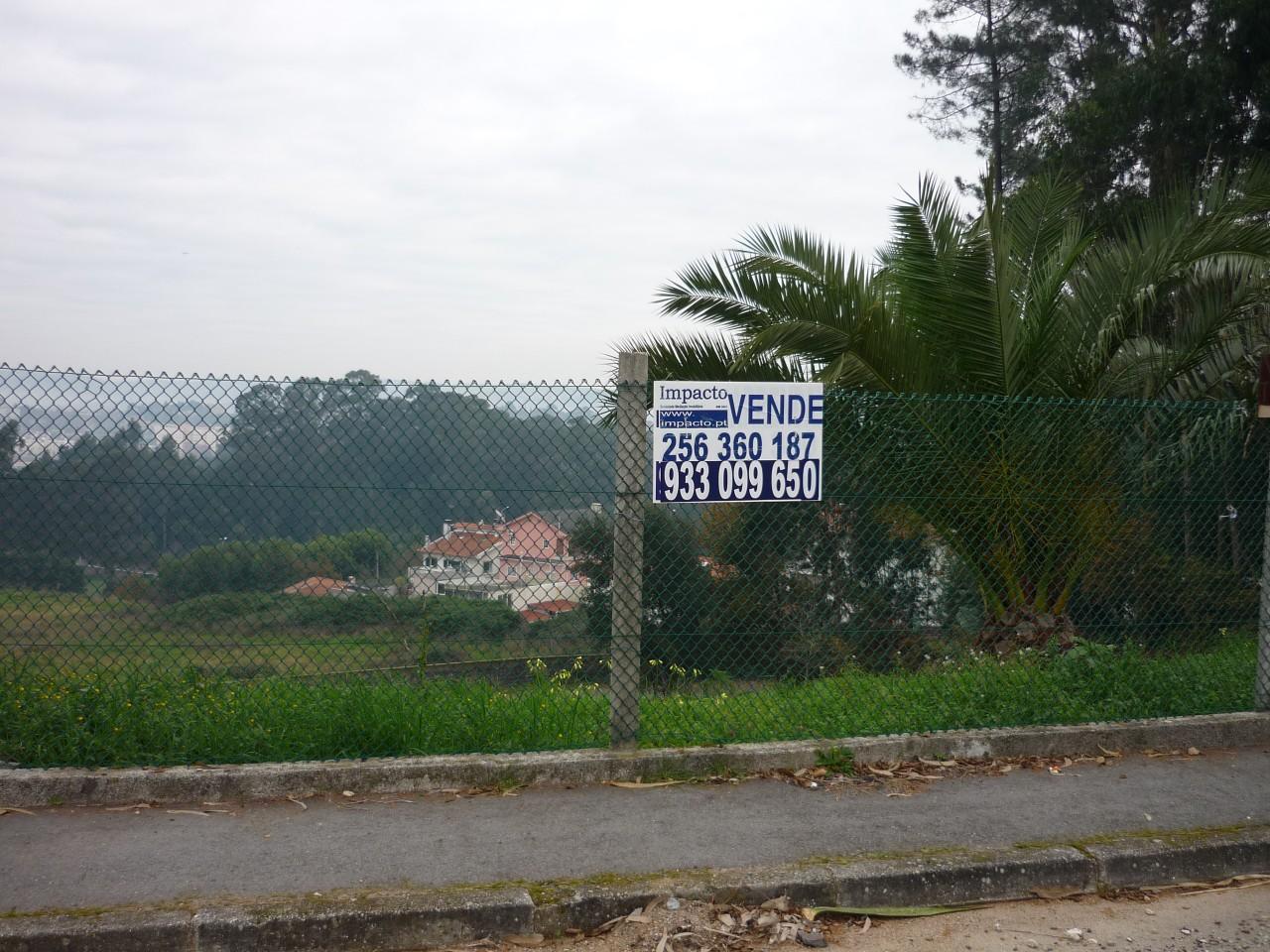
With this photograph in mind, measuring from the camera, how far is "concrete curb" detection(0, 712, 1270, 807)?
4.52m

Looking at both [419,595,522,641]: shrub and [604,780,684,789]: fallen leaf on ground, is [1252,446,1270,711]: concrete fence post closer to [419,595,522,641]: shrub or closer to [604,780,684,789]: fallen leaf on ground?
[604,780,684,789]: fallen leaf on ground

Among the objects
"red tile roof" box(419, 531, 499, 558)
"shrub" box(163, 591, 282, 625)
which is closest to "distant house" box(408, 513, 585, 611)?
"red tile roof" box(419, 531, 499, 558)

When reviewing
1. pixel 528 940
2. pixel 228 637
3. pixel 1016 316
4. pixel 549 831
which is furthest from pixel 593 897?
pixel 1016 316

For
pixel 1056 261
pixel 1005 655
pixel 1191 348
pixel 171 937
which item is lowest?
pixel 171 937

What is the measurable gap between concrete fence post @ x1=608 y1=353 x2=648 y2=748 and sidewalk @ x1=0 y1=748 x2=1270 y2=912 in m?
0.66

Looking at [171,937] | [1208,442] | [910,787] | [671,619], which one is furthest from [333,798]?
[1208,442]

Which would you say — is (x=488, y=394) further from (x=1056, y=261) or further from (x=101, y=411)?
(x=1056, y=261)

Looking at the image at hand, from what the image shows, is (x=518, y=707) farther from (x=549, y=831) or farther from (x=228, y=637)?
(x=228, y=637)

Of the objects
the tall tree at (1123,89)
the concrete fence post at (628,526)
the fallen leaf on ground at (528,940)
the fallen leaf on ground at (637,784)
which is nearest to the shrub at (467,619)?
the concrete fence post at (628,526)

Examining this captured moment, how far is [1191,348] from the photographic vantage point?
765cm

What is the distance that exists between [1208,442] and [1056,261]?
2402mm

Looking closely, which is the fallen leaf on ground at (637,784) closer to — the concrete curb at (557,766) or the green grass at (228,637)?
the concrete curb at (557,766)

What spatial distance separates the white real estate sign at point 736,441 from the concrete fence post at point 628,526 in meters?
0.08

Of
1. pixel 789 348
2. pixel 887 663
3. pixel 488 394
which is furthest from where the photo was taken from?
pixel 789 348
